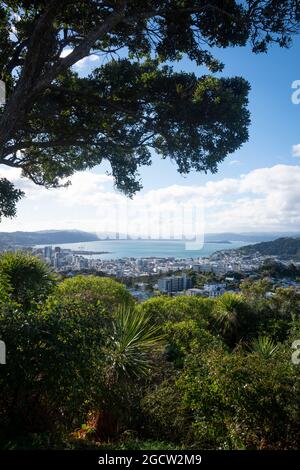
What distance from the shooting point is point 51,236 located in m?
23.1

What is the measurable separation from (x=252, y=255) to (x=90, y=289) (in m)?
14.3

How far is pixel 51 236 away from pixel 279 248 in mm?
13210

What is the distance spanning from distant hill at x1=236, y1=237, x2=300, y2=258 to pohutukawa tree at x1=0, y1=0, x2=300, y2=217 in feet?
43.4

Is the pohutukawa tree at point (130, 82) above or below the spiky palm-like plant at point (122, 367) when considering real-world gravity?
above

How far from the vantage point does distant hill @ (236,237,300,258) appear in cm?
1917

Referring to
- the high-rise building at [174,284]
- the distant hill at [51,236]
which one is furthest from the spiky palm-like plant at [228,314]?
the distant hill at [51,236]

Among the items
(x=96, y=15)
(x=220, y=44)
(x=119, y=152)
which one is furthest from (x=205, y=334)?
(x=96, y=15)

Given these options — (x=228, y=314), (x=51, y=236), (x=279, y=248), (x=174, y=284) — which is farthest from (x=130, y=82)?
(x=51, y=236)

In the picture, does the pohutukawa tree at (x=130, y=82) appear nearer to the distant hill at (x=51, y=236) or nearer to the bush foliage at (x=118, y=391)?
the bush foliage at (x=118, y=391)

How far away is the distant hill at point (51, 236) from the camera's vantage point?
1813 cm

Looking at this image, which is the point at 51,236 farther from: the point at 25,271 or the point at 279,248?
the point at 25,271

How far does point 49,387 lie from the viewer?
154 inches

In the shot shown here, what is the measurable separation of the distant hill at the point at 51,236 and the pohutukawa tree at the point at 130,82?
1018cm

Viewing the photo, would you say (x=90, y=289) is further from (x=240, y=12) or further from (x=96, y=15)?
(x=240, y=12)
